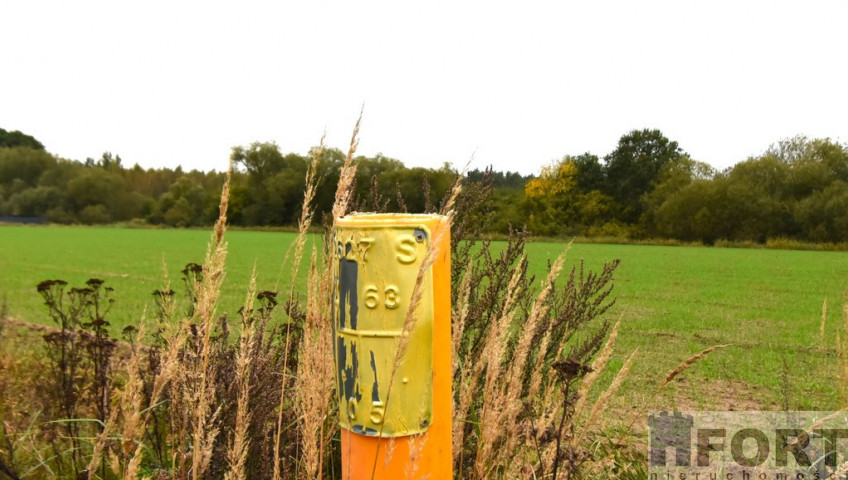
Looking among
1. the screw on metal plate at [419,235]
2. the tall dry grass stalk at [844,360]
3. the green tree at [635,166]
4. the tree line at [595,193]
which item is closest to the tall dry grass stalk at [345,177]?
the screw on metal plate at [419,235]

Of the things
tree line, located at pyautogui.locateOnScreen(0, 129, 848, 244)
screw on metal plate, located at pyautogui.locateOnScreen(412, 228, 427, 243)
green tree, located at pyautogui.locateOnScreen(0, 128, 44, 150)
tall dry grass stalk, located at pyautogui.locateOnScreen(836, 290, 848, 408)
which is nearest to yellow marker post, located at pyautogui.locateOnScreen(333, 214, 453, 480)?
screw on metal plate, located at pyautogui.locateOnScreen(412, 228, 427, 243)

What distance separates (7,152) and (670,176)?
77.5 metres

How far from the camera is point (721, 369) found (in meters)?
6.77

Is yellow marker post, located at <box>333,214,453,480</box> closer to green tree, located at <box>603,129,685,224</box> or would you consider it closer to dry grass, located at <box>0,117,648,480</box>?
dry grass, located at <box>0,117,648,480</box>

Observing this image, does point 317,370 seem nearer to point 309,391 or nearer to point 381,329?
point 309,391

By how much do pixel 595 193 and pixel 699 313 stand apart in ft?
131

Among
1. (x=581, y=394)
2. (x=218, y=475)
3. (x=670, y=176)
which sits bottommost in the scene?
(x=218, y=475)

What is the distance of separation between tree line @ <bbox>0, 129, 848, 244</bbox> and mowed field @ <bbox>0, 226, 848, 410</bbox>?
876cm

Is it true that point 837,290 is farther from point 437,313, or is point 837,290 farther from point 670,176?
point 670,176

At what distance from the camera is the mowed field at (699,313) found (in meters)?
5.71

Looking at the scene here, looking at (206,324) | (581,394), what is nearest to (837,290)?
(581,394)

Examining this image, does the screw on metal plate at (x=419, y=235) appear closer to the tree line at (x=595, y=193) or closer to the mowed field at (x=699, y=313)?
the mowed field at (x=699, y=313)

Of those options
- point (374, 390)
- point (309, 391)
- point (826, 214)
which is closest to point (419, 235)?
point (374, 390)

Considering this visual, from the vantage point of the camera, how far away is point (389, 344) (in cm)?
157
